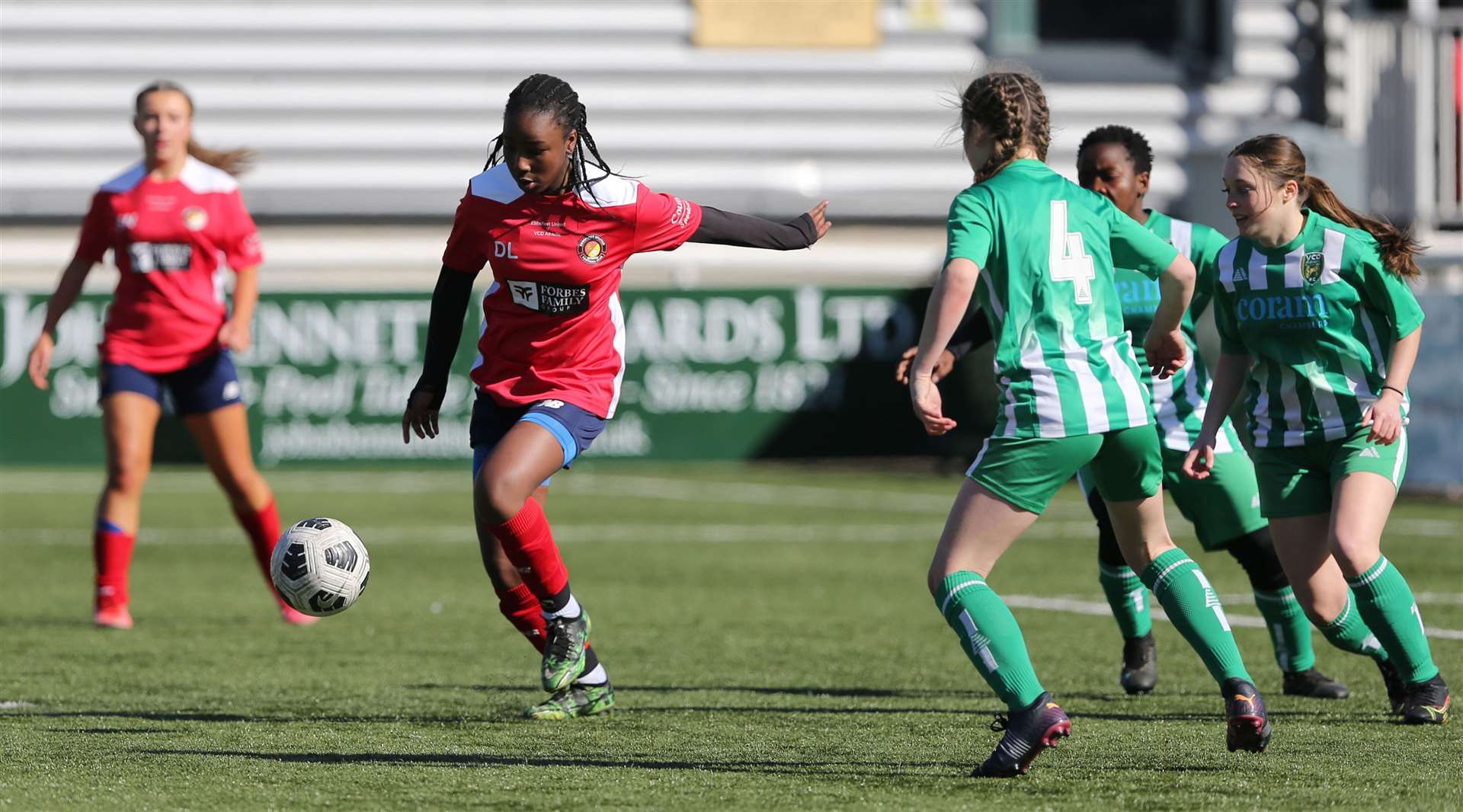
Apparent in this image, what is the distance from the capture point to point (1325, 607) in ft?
20.4

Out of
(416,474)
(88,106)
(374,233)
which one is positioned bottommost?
(416,474)

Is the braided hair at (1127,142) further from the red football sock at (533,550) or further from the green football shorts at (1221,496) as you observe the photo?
the red football sock at (533,550)

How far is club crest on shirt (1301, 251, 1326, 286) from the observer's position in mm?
6016

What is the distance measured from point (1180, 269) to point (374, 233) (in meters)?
15.7

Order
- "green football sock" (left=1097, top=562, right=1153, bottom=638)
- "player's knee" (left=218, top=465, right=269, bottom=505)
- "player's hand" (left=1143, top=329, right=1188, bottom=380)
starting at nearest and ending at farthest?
1. "player's hand" (left=1143, top=329, right=1188, bottom=380)
2. "green football sock" (left=1097, top=562, right=1153, bottom=638)
3. "player's knee" (left=218, top=465, right=269, bottom=505)

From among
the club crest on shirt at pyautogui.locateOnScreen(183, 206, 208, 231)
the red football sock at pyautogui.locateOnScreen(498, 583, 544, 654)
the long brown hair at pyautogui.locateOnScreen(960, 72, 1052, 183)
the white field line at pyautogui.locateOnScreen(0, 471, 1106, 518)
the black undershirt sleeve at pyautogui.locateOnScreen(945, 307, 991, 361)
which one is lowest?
the white field line at pyautogui.locateOnScreen(0, 471, 1106, 518)

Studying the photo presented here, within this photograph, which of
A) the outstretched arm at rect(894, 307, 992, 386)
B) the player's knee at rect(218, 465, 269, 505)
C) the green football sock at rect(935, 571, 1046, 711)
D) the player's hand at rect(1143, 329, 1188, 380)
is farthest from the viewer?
the player's knee at rect(218, 465, 269, 505)

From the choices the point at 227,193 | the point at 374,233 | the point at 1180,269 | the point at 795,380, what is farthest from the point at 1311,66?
the point at 1180,269

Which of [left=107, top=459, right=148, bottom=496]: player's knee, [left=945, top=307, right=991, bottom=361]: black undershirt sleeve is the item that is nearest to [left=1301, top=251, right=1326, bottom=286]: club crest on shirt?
[left=945, top=307, right=991, bottom=361]: black undershirt sleeve

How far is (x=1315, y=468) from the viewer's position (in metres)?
6.15

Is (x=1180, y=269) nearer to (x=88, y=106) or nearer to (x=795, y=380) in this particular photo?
(x=795, y=380)

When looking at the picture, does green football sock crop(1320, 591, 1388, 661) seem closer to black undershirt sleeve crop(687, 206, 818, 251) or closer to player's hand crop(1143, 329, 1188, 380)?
player's hand crop(1143, 329, 1188, 380)

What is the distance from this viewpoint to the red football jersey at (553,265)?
239 inches

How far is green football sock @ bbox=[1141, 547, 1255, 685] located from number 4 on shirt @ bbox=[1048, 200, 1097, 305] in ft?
2.50
